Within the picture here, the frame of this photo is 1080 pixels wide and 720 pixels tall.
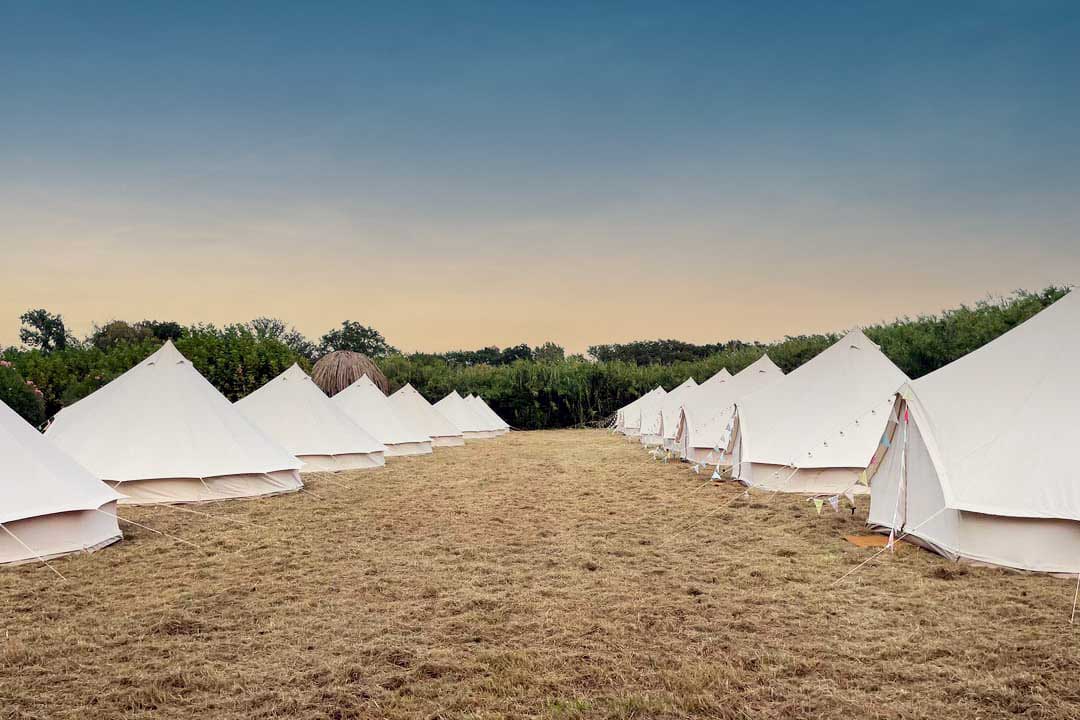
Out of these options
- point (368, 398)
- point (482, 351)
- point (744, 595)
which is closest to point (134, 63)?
point (368, 398)

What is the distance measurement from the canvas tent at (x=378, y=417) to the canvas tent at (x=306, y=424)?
3.70 meters

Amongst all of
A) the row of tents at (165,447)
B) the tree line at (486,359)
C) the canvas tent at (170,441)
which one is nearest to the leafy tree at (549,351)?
the tree line at (486,359)

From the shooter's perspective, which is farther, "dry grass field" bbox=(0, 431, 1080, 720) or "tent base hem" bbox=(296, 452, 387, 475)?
"tent base hem" bbox=(296, 452, 387, 475)

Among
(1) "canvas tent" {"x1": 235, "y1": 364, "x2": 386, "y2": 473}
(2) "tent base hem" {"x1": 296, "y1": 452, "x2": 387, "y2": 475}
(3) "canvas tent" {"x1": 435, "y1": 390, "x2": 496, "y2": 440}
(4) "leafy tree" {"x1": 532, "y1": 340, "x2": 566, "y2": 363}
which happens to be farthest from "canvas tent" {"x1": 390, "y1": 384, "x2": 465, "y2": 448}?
(4) "leafy tree" {"x1": 532, "y1": 340, "x2": 566, "y2": 363}

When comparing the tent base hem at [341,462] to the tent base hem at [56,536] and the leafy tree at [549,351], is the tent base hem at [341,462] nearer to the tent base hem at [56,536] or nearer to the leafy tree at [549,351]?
the tent base hem at [56,536]

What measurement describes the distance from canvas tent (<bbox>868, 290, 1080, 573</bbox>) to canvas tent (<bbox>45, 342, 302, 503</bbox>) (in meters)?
8.35

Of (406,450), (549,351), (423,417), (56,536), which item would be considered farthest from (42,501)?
(549,351)

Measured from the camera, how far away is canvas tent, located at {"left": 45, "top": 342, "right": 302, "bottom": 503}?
9367mm

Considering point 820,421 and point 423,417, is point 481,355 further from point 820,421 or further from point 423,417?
point 820,421

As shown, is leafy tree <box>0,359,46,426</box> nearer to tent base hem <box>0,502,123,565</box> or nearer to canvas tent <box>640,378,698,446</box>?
tent base hem <box>0,502,123,565</box>

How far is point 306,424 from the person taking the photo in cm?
1403

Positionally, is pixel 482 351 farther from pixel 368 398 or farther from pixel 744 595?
pixel 744 595

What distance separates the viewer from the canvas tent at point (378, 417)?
1838 cm

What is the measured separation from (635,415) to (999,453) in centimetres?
2222
